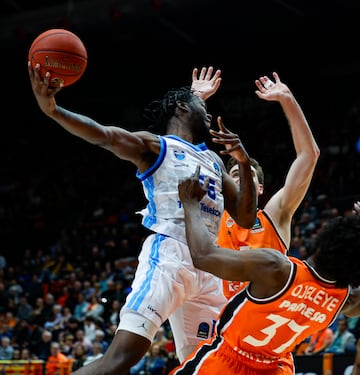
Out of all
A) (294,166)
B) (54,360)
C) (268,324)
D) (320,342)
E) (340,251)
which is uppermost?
(294,166)

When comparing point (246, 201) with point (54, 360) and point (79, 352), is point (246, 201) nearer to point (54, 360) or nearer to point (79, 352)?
point (54, 360)

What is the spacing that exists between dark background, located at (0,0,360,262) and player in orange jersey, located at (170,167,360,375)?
36.3 ft

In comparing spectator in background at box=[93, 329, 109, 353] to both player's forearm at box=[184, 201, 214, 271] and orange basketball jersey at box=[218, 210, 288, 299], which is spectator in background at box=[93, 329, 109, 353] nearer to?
orange basketball jersey at box=[218, 210, 288, 299]

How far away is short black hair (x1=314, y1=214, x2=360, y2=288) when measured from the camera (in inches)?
129

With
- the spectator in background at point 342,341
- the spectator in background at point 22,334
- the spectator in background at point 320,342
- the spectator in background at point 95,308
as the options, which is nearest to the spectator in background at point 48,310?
the spectator in background at point 22,334

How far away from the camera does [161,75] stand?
22.0 m

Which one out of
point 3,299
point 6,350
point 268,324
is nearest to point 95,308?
point 6,350

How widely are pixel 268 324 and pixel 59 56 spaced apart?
191 cm

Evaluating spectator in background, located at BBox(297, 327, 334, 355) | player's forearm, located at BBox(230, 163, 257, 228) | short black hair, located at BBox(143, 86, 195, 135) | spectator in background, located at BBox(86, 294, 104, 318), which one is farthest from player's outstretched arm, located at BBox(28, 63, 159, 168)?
spectator in background, located at BBox(86, 294, 104, 318)

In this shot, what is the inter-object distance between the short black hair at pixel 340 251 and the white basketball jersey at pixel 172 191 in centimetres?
94

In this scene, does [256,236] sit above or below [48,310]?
above

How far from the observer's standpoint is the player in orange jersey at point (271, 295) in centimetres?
329

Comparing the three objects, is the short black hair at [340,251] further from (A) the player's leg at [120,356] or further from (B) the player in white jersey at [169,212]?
(A) the player's leg at [120,356]

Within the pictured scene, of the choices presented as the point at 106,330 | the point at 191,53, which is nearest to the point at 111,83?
the point at 191,53
